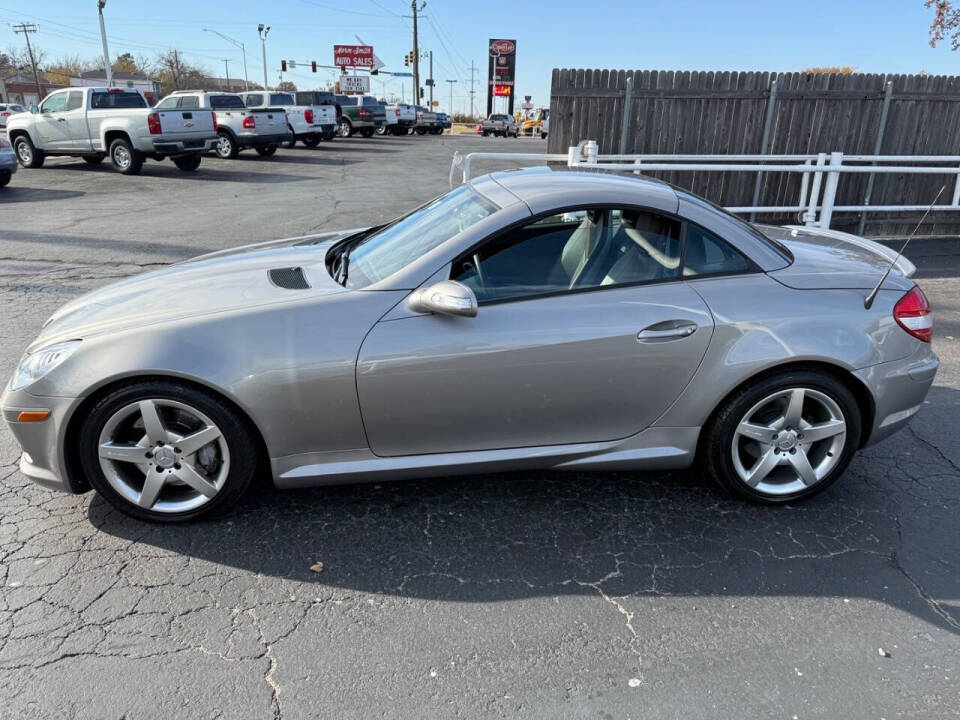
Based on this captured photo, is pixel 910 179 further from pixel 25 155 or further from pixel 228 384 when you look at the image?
pixel 25 155

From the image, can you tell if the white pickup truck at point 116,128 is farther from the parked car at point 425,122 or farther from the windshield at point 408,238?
the parked car at point 425,122

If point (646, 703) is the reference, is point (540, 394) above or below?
above

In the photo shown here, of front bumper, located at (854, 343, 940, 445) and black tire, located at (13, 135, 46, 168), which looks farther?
black tire, located at (13, 135, 46, 168)

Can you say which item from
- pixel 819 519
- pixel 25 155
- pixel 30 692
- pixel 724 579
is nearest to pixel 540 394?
pixel 724 579

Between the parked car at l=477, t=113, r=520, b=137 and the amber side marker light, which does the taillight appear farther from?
the parked car at l=477, t=113, r=520, b=137

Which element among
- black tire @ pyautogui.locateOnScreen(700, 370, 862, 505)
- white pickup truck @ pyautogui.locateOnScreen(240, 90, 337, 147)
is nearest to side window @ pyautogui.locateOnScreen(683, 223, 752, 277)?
black tire @ pyautogui.locateOnScreen(700, 370, 862, 505)

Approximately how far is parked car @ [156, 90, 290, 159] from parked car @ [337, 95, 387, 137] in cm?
1302

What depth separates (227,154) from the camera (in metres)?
21.6

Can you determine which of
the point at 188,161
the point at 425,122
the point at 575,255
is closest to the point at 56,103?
the point at 188,161

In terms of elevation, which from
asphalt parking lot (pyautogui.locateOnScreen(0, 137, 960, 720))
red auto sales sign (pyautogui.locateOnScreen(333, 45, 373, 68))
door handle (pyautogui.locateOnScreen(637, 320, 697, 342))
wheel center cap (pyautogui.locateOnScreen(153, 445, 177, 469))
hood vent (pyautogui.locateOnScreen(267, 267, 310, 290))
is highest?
red auto sales sign (pyautogui.locateOnScreen(333, 45, 373, 68))

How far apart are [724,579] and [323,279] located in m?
2.18

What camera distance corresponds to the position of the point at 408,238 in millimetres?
3479

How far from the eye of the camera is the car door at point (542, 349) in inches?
115

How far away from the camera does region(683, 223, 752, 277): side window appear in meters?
3.21
